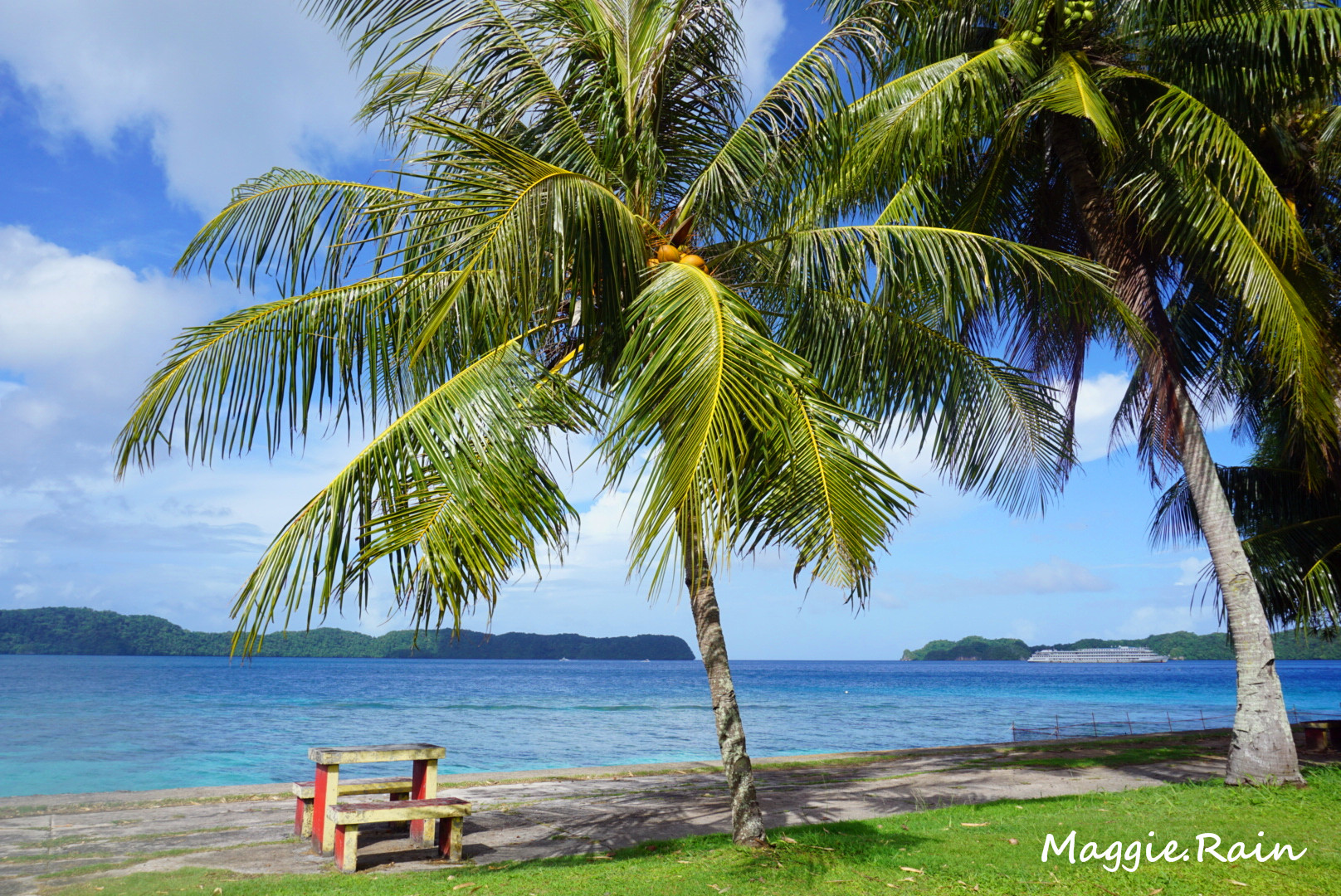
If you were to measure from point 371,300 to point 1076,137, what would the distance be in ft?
26.8

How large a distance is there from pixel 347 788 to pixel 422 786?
0.61 meters

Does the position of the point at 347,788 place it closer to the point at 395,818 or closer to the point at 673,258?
the point at 395,818

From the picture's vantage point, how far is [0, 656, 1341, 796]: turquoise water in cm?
2267

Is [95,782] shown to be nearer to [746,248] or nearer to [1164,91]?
[746,248]

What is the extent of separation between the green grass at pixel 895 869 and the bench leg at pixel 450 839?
35 centimetres

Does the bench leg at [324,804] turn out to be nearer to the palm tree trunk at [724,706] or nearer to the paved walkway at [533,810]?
the paved walkway at [533,810]

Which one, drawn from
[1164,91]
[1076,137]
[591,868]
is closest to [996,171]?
[1076,137]

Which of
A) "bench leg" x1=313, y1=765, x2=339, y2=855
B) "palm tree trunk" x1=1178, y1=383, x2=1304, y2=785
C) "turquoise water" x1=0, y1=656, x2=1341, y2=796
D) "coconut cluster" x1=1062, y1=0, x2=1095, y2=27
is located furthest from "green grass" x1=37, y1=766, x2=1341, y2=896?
"turquoise water" x1=0, y1=656, x2=1341, y2=796

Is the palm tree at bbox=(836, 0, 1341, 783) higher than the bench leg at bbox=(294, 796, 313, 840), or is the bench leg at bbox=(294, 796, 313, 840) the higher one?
the palm tree at bbox=(836, 0, 1341, 783)

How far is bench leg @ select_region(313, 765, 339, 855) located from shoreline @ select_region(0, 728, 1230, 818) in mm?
2467

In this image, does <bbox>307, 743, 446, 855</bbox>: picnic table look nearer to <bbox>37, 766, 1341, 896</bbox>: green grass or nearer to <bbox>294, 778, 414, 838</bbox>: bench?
<bbox>294, 778, 414, 838</bbox>: bench

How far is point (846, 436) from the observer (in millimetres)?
5117

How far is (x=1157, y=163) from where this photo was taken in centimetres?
895

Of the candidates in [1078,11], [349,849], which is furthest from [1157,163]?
[349,849]
